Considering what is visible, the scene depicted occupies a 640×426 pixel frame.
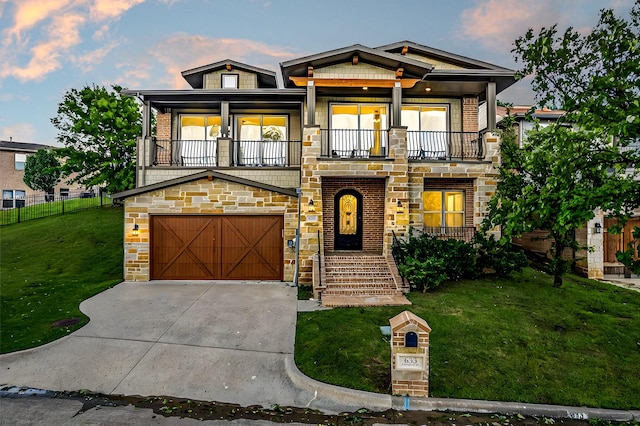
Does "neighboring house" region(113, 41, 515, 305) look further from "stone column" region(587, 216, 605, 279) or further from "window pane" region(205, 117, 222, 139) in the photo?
"stone column" region(587, 216, 605, 279)

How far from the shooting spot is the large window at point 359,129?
1316 cm

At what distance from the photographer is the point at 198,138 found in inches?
575

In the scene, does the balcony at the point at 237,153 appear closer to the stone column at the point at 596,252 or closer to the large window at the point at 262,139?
the large window at the point at 262,139

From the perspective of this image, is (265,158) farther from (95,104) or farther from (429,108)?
(95,104)

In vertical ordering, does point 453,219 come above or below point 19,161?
below

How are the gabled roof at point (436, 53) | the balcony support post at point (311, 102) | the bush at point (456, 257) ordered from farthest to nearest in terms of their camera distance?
→ the gabled roof at point (436, 53), the balcony support post at point (311, 102), the bush at point (456, 257)

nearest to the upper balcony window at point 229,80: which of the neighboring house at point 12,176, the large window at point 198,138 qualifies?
the large window at point 198,138

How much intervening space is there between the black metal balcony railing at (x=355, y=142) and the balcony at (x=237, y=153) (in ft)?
5.27

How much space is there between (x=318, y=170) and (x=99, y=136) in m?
17.5

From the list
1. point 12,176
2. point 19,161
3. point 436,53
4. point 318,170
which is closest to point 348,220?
point 318,170

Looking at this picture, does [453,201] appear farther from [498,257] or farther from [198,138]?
[198,138]

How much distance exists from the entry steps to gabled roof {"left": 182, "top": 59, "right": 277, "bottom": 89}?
9713 millimetres

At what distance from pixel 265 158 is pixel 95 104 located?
14411mm

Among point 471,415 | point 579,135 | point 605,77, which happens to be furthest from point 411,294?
point 605,77
